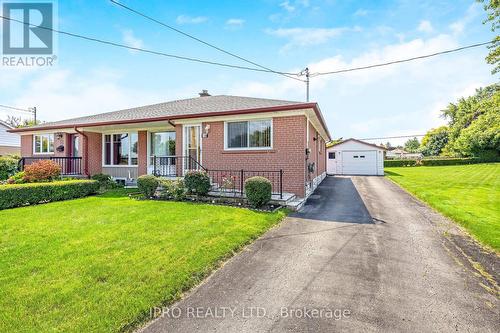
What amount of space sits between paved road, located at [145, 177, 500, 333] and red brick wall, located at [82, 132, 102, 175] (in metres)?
12.6

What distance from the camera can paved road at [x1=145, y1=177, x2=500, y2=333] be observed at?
2.74 metres

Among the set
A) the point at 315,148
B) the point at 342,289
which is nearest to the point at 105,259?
the point at 342,289

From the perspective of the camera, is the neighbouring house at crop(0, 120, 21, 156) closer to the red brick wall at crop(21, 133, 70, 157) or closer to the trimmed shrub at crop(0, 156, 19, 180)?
the red brick wall at crop(21, 133, 70, 157)

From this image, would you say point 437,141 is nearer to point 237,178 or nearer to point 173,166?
point 237,178

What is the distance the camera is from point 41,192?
8906 millimetres

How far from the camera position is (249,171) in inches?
382

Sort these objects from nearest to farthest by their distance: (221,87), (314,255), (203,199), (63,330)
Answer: (63,330), (314,255), (203,199), (221,87)

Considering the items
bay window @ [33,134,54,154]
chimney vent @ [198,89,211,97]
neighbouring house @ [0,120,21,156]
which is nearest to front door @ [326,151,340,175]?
chimney vent @ [198,89,211,97]

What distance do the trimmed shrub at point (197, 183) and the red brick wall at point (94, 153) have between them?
8.24m

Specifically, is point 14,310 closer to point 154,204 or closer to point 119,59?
point 154,204

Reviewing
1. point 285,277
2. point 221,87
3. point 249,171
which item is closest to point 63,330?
point 285,277

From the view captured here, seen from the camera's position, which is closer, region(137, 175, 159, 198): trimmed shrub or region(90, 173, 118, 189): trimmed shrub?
region(137, 175, 159, 198): trimmed shrub

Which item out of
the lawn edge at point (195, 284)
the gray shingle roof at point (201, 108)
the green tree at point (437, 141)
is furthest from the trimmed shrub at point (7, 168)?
the green tree at point (437, 141)

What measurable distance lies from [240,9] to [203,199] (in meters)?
7.62
